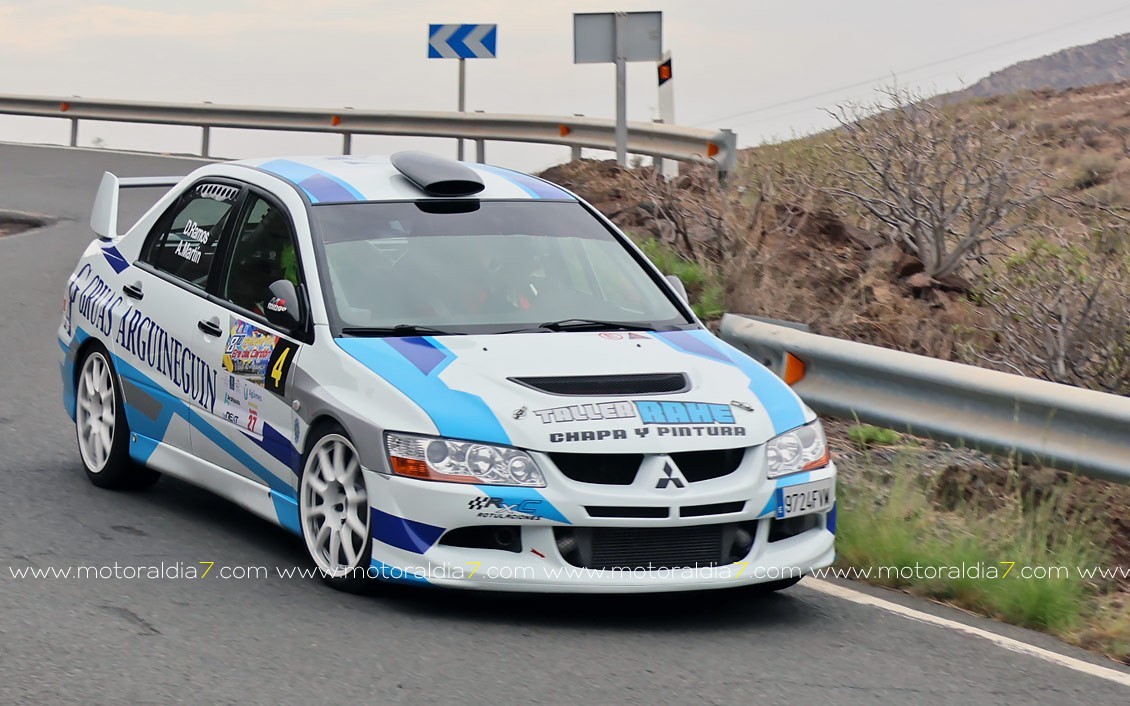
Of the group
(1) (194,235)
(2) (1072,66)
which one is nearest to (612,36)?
(1) (194,235)

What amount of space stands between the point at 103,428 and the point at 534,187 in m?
2.34

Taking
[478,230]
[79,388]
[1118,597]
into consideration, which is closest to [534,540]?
[478,230]

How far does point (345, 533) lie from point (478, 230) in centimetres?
169

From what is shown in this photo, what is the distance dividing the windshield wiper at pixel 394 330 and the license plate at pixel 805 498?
143cm

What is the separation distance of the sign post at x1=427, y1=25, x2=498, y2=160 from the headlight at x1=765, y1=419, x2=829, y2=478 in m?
18.1

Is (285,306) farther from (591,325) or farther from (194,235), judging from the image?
(194,235)

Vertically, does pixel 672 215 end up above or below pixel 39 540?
above

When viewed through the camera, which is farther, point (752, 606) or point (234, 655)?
point (752, 606)

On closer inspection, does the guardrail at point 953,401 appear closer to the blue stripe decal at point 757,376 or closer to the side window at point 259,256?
the blue stripe decal at point 757,376

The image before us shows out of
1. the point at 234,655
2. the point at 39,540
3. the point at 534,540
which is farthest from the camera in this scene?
the point at 39,540

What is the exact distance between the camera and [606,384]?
6.02 metres

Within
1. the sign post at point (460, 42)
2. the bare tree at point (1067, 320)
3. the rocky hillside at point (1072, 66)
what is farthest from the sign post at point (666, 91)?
the rocky hillside at point (1072, 66)

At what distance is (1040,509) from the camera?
7473 mm

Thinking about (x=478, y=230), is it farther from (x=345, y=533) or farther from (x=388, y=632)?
(x=388, y=632)
